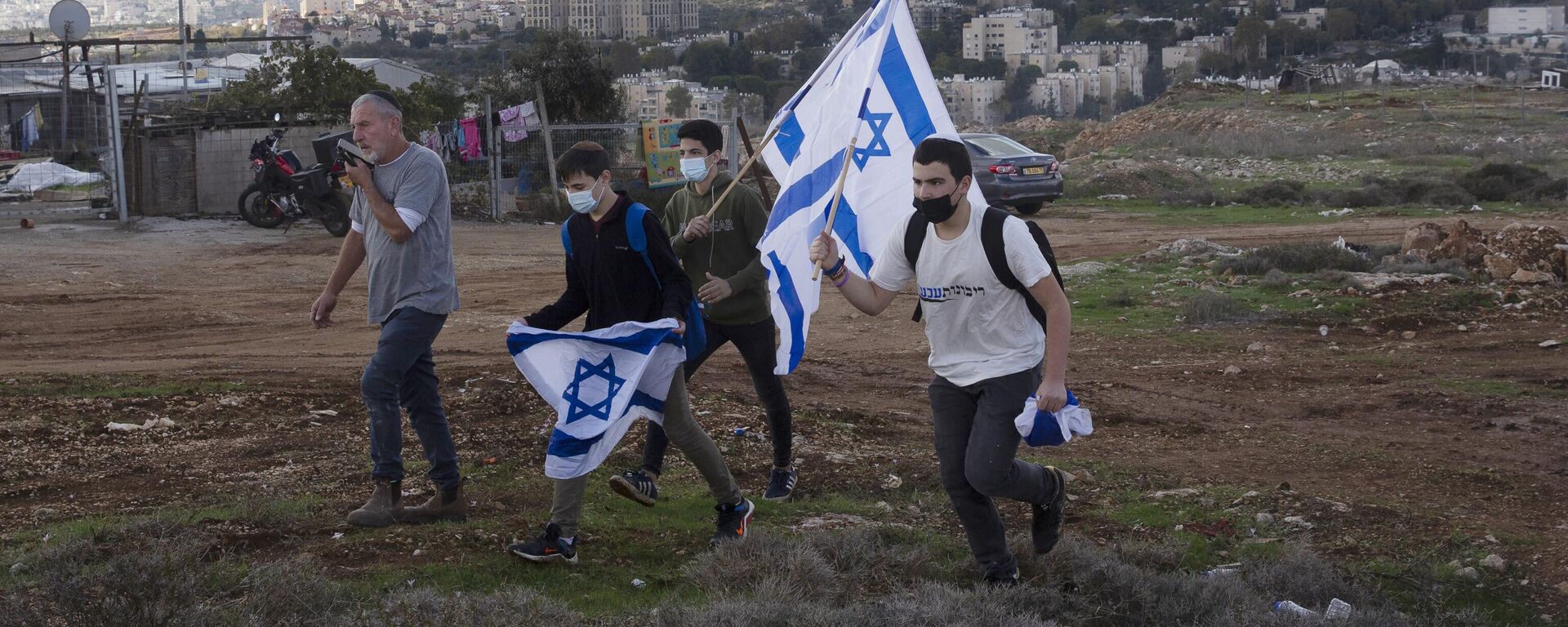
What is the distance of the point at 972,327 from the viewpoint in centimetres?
493

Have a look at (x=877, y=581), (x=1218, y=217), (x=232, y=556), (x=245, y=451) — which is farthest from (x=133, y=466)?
(x=1218, y=217)

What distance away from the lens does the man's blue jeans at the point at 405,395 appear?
222 inches

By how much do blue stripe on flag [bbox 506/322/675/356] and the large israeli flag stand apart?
86 centimetres

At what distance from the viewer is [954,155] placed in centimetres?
486

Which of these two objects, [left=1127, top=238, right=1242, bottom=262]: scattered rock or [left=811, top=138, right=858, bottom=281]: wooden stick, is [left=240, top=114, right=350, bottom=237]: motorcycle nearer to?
[left=1127, top=238, right=1242, bottom=262]: scattered rock

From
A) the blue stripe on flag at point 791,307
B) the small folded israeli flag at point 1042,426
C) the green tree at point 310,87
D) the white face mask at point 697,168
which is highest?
the green tree at point 310,87

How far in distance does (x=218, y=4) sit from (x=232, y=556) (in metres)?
168

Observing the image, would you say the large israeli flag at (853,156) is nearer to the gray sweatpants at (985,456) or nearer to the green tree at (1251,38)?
the gray sweatpants at (985,456)

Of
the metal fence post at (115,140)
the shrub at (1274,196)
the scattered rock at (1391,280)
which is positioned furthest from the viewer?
the shrub at (1274,196)

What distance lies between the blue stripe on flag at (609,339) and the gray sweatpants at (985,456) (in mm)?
1078

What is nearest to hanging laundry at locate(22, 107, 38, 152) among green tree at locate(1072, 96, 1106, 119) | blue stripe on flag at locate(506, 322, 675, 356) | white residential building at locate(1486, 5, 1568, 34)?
blue stripe on flag at locate(506, 322, 675, 356)

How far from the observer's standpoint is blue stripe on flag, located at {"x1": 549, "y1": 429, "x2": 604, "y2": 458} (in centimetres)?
536

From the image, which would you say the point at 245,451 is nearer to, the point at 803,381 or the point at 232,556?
the point at 232,556

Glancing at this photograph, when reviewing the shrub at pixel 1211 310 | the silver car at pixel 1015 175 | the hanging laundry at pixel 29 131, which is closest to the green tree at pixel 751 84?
the hanging laundry at pixel 29 131
